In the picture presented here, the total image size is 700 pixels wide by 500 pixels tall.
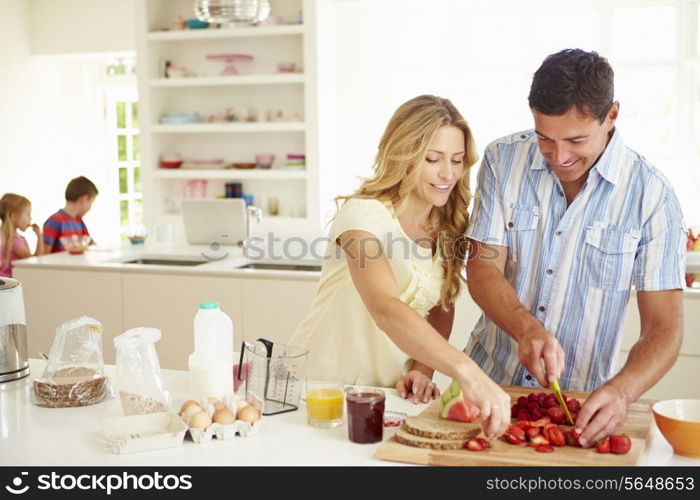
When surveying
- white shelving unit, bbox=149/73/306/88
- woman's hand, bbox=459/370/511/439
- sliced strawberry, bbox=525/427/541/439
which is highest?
white shelving unit, bbox=149/73/306/88

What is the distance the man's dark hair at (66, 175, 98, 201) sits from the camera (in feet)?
19.1

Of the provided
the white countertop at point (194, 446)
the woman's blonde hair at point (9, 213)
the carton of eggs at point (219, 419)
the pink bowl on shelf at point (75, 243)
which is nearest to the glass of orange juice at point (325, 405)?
the white countertop at point (194, 446)

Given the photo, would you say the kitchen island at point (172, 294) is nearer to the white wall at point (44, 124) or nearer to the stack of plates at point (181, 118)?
the stack of plates at point (181, 118)

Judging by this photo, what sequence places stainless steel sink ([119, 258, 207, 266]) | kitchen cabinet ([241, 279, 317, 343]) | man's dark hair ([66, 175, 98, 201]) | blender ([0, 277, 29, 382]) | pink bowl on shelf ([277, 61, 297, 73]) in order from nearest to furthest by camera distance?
blender ([0, 277, 29, 382])
kitchen cabinet ([241, 279, 317, 343])
stainless steel sink ([119, 258, 207, 266])
man's dark hair ([66, 175, 98, 201])
pink bowl on shelf ([277, 61, 297, 73])

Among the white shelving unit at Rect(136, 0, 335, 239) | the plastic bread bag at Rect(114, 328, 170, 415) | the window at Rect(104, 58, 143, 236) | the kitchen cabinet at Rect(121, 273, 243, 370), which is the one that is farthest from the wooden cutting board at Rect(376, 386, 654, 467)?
the window at Rect(104, 58, 143, 236)

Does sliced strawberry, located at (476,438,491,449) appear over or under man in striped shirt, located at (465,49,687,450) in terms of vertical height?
under

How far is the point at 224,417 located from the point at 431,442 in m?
0.45

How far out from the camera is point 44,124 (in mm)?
8531

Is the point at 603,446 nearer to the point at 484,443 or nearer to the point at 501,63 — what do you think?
the point at 484,443

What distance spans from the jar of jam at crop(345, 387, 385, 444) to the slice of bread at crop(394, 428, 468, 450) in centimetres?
6

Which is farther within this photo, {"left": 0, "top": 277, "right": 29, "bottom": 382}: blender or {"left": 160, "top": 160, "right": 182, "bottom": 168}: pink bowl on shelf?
{"left": 160, "top": 160, "right": 182, "bottom": 168}: pink bowl on shelf

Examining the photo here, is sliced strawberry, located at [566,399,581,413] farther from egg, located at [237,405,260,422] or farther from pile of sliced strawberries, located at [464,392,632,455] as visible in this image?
egg, located at [237,405,260,422]

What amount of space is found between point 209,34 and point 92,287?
9.54ft
